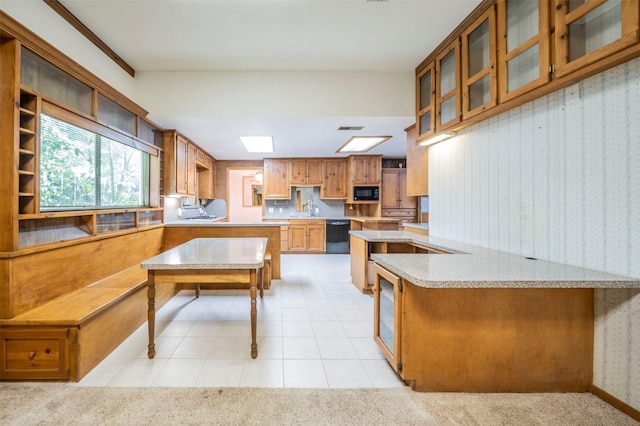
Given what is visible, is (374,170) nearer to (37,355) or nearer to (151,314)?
(151,314)

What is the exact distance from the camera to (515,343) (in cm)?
161

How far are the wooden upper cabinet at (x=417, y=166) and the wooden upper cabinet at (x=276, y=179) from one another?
11.1ft

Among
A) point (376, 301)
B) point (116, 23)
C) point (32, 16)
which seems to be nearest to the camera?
point (32, 16)

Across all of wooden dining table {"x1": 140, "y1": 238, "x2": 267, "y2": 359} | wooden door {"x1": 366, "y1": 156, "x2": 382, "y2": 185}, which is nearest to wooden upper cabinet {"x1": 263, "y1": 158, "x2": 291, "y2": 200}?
wooden door {"x1": 366, "y1": 156, "x2": 382, "y2": 185}

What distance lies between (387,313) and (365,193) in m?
4.67

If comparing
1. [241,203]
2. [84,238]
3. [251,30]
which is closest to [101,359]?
[84,238]

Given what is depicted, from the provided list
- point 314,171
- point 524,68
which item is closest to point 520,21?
point 524,68

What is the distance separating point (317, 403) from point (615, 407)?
167 centimetres

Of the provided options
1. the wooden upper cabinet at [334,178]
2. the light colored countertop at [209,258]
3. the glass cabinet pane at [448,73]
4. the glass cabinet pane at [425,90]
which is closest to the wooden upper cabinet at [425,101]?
the glass cabinet pane at [425,90]

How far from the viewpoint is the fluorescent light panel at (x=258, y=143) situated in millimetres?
4660

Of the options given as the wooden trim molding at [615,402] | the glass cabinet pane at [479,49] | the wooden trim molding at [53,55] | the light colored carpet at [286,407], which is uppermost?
the glass cabinet pane at [479,49]

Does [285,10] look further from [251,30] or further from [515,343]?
[515,343]

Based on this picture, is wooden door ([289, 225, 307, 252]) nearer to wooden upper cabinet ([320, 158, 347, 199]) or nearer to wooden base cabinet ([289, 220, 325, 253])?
wooden base cabinet ([289, 220, 325, 253])

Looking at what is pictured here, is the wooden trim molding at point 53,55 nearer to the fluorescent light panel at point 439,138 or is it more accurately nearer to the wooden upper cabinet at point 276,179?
the fluorescent light panel at point 439,138
